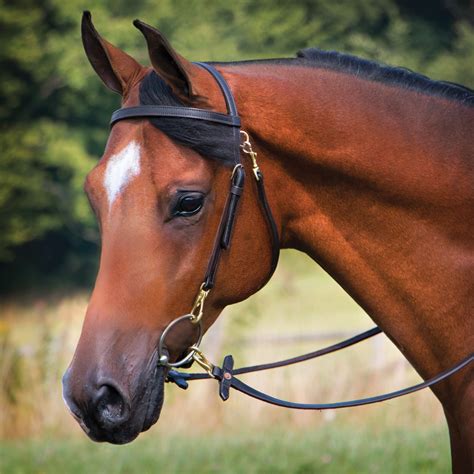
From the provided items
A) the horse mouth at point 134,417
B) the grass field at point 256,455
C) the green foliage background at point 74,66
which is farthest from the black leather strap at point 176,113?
the green foliage background at point 74,66

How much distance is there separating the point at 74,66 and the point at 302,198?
65.8 feet

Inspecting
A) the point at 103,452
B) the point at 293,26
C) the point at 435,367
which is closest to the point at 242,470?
the point at 103,452

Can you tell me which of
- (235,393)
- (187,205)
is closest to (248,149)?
(187,205)

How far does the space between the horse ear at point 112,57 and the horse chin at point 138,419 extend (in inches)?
43.7

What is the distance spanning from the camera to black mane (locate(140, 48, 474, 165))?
9.29ft

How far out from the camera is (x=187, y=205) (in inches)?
110

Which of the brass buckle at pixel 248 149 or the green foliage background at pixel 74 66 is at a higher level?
the green foliage background at pixel 74 66

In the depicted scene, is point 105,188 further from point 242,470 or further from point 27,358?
point 27,358

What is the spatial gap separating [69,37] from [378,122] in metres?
21.0

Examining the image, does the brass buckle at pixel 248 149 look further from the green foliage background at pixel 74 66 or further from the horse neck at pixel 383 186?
the green foliage background at pixel 74 66

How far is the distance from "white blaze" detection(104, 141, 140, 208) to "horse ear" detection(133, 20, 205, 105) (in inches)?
10.5

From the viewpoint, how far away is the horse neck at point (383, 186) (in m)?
2.98

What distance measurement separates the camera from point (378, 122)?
3031 mm

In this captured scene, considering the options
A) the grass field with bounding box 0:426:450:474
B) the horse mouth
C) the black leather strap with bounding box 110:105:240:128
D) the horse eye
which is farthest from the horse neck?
the grass field with bounding box 0:426:450:474
